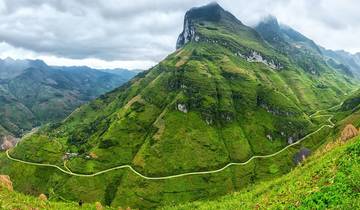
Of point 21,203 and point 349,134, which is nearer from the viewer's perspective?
point 21,203

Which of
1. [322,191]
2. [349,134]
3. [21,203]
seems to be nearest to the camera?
[322,191]

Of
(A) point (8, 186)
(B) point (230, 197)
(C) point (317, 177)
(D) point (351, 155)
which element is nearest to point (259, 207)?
(C) point (317, 177)

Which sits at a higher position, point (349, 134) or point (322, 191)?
point (322, 191)

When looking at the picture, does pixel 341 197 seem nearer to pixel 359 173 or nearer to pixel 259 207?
pixel 359 173

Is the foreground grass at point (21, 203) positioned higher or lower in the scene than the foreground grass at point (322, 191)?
lower

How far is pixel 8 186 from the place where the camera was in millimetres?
46844

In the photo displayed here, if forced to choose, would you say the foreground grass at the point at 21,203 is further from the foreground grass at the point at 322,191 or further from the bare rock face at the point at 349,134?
the bare rock face at the point at 349,134

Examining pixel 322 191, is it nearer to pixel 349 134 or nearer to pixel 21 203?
pixel 21 203

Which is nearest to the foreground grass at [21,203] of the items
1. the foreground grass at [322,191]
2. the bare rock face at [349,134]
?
the foreground grass at [322,191]

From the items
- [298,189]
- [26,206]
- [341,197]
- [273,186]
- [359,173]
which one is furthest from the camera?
[273,186]

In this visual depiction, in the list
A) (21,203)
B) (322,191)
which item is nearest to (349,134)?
(322,191)

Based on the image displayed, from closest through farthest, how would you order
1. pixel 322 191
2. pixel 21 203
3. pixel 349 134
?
pixel 322 191
pixel 21 203
pixel 349 134

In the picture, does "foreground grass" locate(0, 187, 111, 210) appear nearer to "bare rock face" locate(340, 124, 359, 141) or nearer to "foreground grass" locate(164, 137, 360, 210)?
"foreground grass" locate(164, 137, 360, 210)

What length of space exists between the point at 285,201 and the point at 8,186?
29.2 metres
